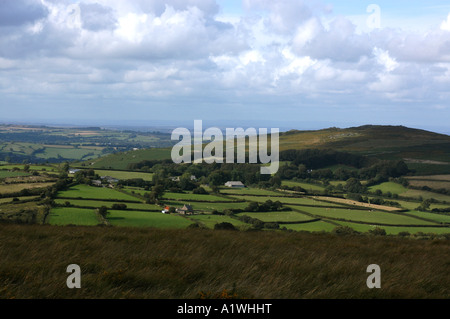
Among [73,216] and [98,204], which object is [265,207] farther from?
[73,216]

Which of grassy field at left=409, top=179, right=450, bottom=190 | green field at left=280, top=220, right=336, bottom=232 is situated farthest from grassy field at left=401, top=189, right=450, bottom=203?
green field at left=280, top=220, right=336, bottom=232

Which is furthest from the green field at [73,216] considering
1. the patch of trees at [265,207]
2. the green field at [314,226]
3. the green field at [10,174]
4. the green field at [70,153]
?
the green field at [70,153]

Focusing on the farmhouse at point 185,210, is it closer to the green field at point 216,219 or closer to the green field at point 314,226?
the green field at point 216,219

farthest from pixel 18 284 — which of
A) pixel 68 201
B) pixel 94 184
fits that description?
pixel 94 184

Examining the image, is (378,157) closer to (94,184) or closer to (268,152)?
(268,152)

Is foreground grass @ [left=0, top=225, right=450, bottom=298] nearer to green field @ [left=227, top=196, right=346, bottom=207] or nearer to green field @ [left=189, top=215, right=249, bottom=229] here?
green field @ [left=189, top=215, right=249, bottom=229]
